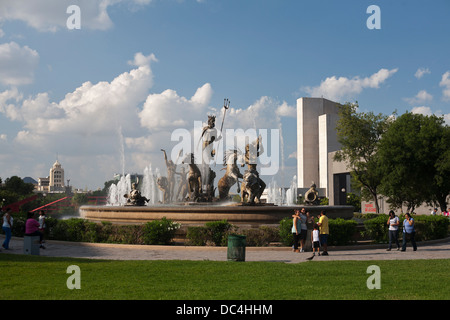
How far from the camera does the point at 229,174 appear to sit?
85.9 ft

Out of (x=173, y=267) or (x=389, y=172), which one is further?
(x=389, y=172)

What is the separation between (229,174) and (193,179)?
2155 millimetres

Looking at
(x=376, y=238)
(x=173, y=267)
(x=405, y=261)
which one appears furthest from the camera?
(x=376, y=238)

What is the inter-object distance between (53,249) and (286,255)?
9166mm

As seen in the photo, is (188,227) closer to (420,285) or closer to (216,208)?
(216,208)

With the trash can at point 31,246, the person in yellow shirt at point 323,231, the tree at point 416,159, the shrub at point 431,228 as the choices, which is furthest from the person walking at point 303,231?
the tree at point 416,159

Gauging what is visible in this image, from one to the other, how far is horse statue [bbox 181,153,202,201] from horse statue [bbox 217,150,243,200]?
149 centimetres

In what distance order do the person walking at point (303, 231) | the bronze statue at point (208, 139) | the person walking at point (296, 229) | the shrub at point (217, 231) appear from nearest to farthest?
the person walking at point (296, 229) → the person walking at point (303, 231) → the shrub at point (217, 231) → the bronze statue at point (208, 139)

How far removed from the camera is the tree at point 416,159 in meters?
38.3

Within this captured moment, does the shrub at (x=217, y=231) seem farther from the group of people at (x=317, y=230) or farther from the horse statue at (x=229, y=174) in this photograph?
the horse statue at (x=229, y=174)

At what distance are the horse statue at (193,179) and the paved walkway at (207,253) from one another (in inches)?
322

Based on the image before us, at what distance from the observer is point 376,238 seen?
64.4 ft

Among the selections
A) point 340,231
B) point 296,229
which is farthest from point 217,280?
point 340,231
